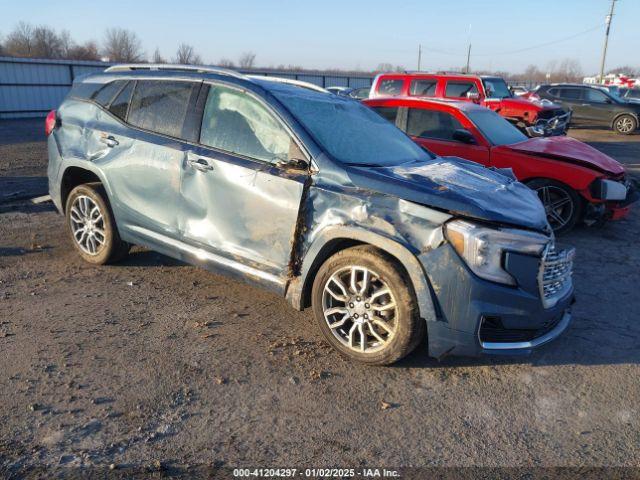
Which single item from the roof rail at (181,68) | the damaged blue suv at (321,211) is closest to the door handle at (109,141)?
the damaged blue suv at (321,211)

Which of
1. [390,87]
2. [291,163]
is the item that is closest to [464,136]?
[291,163]

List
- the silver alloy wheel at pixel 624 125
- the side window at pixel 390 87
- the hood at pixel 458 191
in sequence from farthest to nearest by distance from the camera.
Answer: the silver alloy wheel at pixel 624 125, the side window at pixel 390 87, the hood at pixel 458 191

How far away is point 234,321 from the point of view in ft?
14.0

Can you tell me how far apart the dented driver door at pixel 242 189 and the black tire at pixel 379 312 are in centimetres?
35

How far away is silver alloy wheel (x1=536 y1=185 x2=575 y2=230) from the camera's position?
272 inches

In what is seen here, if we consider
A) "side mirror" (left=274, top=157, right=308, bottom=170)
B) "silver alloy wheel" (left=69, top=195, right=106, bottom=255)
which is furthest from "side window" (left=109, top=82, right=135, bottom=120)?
"side mirror" (left=274, top=157, right=308, bottom=170)

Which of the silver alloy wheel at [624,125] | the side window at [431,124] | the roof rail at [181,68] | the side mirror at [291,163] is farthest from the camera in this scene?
the silver alloy wheel at [624,125]

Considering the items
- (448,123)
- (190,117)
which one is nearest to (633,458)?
(190,117)

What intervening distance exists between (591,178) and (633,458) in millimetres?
4593

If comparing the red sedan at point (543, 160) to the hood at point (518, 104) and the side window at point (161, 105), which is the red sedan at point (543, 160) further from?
the hood at point (518, 104)

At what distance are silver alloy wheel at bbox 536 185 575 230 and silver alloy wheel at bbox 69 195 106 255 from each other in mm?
5220

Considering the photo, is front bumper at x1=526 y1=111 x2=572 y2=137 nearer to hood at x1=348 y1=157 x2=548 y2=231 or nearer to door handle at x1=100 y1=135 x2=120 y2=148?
hood at x1=348 y1=157 x2=548 y2=231

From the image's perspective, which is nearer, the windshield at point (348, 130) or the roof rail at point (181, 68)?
the windshield at point (348, 130)

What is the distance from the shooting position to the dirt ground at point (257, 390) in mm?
2826
